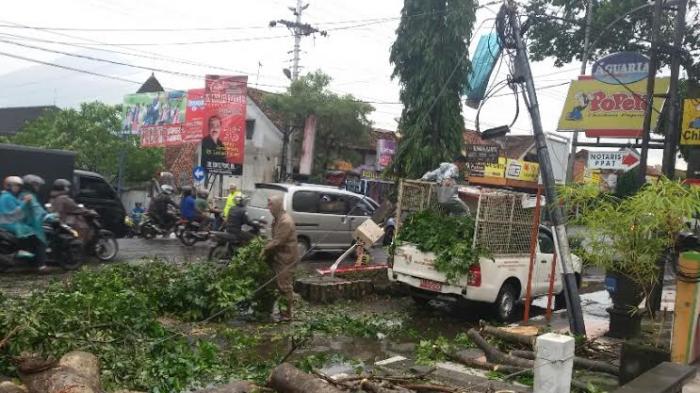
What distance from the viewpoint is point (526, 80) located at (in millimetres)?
7953

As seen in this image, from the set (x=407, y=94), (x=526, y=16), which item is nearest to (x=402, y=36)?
(x=407, y=94)

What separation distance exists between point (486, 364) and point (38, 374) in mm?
4000

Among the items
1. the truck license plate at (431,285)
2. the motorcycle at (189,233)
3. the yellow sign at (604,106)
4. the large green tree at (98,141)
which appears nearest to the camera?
the truck license plate at (431,285)

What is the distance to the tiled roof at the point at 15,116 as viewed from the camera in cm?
4549

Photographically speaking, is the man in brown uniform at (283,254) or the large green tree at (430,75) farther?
the large green tree at (430,75)

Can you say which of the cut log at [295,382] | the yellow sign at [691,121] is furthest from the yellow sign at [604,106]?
the cut log at [295,382]

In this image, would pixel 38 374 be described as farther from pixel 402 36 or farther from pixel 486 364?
pixel 402 36

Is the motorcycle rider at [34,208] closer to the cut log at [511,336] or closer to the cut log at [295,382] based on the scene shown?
the cut log at [295,382]

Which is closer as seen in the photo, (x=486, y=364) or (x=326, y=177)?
(x=486, y=364)

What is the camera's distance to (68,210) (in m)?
11.4

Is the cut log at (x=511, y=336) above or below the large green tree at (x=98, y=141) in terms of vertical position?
below

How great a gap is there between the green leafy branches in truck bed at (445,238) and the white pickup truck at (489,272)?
118 mm

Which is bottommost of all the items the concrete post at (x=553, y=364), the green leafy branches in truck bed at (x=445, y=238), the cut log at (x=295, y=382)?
the cut log at (x=295, y=382)

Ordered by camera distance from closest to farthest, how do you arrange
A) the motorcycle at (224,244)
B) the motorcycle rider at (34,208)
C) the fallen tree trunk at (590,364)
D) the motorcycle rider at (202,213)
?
1. the fallen tree trunk at (590,364)
2. the motorcycle rider at (34,208)
3. the motorcycle at (224,244)
4. the motorcycle rider at (202,213)
